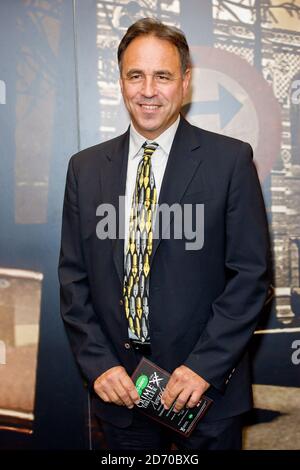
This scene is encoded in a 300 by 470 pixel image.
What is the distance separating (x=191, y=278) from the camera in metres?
1.78

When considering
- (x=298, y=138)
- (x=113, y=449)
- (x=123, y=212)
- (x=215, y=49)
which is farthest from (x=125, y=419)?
(x=215, y=49)

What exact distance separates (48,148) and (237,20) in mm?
997

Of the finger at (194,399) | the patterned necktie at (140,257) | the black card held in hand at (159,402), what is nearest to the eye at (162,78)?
the patterned necktie at (140,257)

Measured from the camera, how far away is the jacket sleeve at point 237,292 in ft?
5.57

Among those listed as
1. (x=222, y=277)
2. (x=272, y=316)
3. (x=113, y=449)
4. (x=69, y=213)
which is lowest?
(x=113, y=449)

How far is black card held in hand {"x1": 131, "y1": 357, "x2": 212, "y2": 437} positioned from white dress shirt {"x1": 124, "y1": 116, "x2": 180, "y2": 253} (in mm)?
409

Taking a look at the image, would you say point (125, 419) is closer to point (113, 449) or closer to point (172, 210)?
point (113, 449)

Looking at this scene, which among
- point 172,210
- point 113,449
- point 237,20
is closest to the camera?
point 172,210

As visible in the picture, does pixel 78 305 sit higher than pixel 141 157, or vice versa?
pixel 141 157

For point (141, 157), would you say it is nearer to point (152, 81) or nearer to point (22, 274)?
point (152, 81)

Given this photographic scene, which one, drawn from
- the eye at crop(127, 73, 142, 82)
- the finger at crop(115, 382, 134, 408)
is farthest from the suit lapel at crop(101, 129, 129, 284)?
the finger at crop(115, 382, 134, 408)

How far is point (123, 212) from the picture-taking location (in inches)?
73.1
